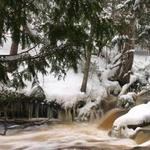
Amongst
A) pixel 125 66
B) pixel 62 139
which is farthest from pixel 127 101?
pixel 62 139

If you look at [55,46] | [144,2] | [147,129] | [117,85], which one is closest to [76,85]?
[117,85]

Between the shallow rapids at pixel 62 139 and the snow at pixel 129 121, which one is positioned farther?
the snow at pixel 129 121

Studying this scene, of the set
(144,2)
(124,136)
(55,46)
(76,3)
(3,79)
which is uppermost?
(144,2)

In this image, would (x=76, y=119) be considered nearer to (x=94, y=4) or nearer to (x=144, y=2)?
(x=144, y=2)

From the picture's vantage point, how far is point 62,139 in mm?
10352

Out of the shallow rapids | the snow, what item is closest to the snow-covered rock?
the shallow rapids

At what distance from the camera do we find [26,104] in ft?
41.4

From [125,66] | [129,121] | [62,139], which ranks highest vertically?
[125,66]

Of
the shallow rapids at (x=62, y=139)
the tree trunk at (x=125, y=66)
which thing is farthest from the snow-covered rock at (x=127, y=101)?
the tree trunk at (x=125, y=66)

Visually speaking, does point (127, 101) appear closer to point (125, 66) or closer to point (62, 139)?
point (125, 66)

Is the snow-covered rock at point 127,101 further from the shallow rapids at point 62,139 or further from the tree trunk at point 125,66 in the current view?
the tree trunk at point 125,66

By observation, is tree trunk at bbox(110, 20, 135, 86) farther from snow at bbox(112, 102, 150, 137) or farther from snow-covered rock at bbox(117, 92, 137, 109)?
snow at bbox(112, 102, 150, 137)

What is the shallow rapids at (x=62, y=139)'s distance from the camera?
9.56 meters

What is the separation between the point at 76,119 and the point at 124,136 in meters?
2.97
